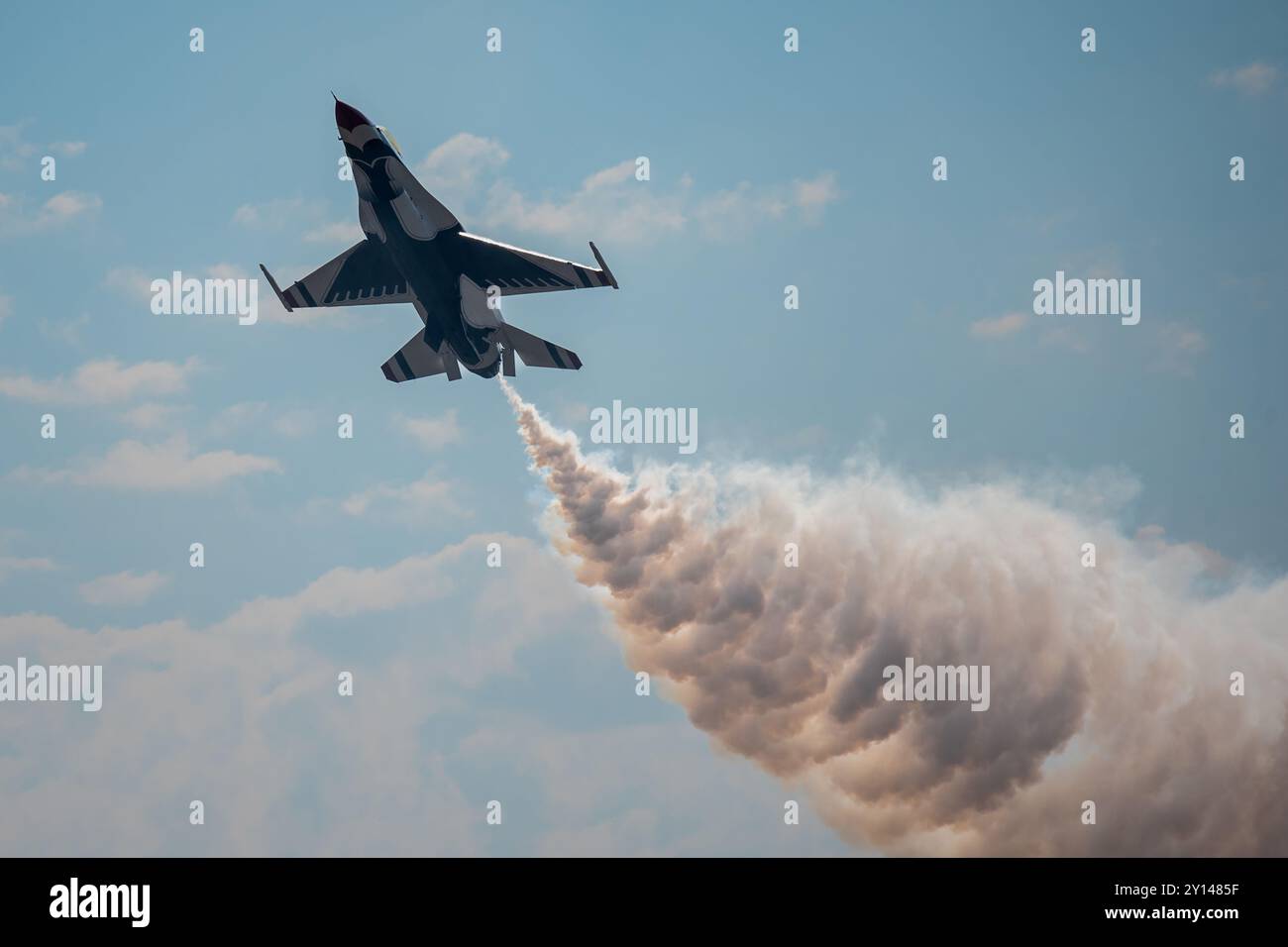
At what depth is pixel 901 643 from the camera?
191 feet

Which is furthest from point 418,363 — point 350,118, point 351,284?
point 350,118

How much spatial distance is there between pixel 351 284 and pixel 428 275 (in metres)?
6.03

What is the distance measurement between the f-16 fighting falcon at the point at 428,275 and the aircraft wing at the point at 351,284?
4 cm

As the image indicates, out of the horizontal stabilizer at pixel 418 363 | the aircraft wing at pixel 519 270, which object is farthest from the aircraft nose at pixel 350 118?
the horizontal stabilizer at pixel 418 363

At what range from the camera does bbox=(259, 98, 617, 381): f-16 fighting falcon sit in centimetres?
5078

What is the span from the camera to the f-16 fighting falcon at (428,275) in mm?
50781

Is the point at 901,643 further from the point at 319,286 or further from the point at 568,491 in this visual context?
the point at 319,286

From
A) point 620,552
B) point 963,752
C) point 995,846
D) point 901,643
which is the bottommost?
point 995,846

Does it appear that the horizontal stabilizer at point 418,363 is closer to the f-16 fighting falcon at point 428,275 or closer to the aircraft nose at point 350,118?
the f-16 fighting falcon at point 428,275

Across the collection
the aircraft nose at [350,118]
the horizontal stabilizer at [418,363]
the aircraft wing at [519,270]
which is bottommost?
the horizontal stabilizer at [418,363]

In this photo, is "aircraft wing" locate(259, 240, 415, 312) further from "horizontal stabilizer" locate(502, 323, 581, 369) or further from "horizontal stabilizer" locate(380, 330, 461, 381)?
"horizontal stabilizer" locate(502, 323, 581, 369)
